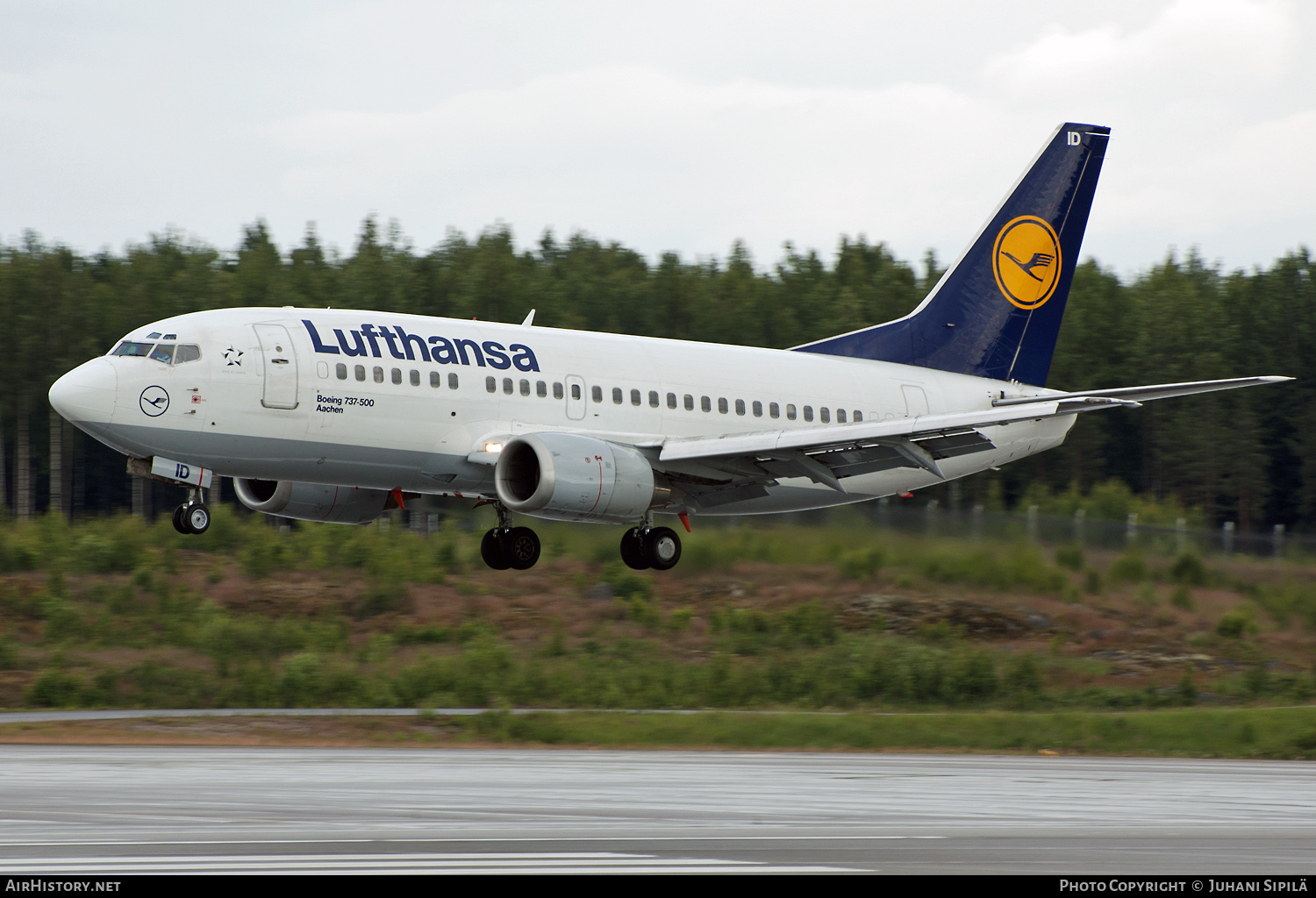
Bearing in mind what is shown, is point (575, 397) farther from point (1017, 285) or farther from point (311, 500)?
point (1017, 285)

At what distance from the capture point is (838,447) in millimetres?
30141

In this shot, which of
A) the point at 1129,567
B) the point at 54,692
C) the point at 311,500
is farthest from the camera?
the point at 54,692

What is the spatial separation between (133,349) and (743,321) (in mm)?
68506

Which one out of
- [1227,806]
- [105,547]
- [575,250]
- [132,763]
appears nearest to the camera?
[1227,806]

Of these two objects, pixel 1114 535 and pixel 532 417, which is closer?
pixel 532 417

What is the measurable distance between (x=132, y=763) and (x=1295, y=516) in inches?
2766

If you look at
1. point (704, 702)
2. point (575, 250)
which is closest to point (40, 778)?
point (704, 702)

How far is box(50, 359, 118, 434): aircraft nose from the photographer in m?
25.7

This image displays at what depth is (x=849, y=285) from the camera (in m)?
104

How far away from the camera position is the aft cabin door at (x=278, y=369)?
27016mm

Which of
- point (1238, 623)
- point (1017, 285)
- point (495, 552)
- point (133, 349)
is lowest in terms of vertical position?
point (1238, 623)

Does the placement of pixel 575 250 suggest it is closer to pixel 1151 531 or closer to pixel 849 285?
pixel 849 285

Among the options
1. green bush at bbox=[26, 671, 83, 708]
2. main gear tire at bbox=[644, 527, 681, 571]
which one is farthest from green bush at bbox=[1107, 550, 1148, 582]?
green bush at bbox=[26, 671, 83, 708]

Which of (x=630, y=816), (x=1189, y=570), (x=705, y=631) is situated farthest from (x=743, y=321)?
(x=630, y=816)
